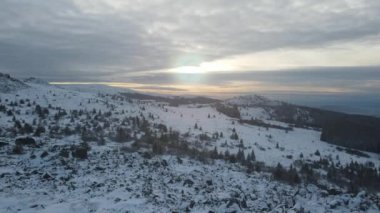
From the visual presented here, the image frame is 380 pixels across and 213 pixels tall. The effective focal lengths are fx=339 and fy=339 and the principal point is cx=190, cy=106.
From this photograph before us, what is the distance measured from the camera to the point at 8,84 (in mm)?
Answer: 37156

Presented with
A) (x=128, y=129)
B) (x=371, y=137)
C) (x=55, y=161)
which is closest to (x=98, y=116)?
(x=128, y=129)

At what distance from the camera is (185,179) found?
1388cm

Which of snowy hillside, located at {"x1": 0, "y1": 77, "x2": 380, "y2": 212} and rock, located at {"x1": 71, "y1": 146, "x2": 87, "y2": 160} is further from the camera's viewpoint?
rock, located at {"x1": 71, "y1": 146, "x2": 87, "y2": 160}

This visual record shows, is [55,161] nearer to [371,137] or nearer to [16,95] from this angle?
[16,95]

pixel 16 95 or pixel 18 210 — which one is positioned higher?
pixel 16 95

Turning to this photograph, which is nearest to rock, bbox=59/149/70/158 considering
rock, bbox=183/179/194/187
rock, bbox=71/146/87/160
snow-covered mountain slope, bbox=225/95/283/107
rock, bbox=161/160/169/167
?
rock, bbox=71/146/87/160

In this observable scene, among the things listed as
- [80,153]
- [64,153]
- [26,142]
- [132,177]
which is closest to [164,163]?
[132,177]

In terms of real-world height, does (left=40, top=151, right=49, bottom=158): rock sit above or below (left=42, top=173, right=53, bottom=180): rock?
above

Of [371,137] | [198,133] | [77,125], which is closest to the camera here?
[77,125]

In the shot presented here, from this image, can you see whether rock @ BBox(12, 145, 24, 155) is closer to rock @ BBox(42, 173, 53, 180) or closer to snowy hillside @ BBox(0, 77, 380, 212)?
snowy hillside @ BBox(0, 77, 380, 212)

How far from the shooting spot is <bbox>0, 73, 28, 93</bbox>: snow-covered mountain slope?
35162 millimetres

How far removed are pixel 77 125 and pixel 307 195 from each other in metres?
16.3

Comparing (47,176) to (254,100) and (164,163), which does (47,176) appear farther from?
(254,100)

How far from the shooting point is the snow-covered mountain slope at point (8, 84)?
35.2 metres
